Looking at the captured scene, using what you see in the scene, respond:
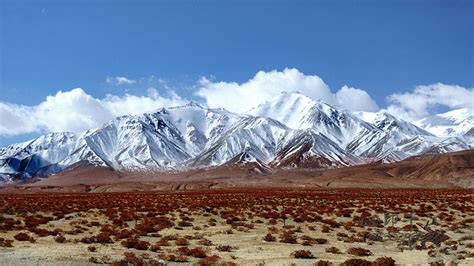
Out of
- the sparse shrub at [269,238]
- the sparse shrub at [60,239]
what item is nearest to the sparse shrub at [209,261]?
the sparse shrub at [269,238]

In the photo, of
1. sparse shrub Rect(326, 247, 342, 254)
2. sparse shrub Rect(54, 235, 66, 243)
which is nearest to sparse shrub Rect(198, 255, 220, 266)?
sparse shrub Rect(326, 247, 342, 254)

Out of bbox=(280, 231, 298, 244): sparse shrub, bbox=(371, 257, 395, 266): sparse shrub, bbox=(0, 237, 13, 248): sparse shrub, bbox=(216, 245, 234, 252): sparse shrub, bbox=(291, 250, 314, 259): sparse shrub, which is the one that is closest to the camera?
bbox=(371, 257, 395, 266): sparse shrub

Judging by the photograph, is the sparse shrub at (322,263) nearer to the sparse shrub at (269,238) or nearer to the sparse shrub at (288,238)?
the sparse shrub at (288,238)

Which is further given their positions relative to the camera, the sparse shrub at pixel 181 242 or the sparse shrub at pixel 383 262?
the sparse shrub at pixel 181 242

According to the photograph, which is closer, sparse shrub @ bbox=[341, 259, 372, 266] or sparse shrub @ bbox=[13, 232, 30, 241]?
sparse shrub @ bbox=[341, 259, 372, 266]

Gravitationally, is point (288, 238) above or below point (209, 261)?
above

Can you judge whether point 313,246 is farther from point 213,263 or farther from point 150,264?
point 150,264

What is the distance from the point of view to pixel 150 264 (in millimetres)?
20750

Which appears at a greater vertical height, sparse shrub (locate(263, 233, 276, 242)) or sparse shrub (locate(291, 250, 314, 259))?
sparse shrub (locate(263, 233, 276, 242))

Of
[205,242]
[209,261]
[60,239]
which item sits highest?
[60,239]

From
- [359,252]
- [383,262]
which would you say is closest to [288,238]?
[359,252]

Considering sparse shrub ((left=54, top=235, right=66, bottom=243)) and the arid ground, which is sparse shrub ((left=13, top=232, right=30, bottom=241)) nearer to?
the arid ground

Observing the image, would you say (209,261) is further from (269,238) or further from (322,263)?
(269,238)

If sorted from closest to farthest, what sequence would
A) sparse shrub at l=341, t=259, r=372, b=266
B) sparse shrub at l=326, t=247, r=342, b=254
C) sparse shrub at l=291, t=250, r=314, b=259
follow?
1. sparse shrub at l=341, t=259, r=372, b=266
2. sparse shrub at l=291, t=250, r=314, b=259
3. sparse shrub at l=326, t=247, r=342, b=254
